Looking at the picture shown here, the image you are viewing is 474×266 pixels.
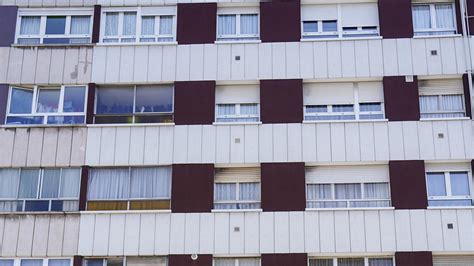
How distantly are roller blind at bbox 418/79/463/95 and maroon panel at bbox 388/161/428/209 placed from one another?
7.52 ft

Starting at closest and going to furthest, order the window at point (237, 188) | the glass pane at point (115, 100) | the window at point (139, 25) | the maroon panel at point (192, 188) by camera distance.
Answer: the maroon panel at point (192, 188), the window at point (237, 188), the glass pane at point (115, 100), the window at point (139, 25)

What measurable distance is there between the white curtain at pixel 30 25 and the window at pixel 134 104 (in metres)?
2.86

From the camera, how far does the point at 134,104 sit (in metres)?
18.6

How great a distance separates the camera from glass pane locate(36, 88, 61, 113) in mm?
18656

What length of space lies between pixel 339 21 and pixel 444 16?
3166 millimetres

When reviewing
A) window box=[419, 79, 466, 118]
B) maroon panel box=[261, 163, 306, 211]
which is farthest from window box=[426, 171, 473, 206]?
maroon panel box=[261, 163, 306, 211]

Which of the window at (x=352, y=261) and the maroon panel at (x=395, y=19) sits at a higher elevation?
the maroon panel at (x=395, y=19)

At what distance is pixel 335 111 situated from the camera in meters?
18.3

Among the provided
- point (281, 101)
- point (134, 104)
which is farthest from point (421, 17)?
point (134, 104)

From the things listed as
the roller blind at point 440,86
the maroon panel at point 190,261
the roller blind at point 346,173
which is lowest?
the maroon panel at point 190,261

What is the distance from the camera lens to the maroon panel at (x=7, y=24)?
62.5 ft

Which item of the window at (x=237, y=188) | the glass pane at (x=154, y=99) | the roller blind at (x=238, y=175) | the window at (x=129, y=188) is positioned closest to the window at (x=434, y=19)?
the roller blind at (x=238, y=175)

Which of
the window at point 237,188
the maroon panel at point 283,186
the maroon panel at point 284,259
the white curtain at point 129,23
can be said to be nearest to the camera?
the maroon panel at point 284,259

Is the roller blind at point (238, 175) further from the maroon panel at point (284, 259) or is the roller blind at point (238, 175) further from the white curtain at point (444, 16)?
the white curtain at point (444, 16)
